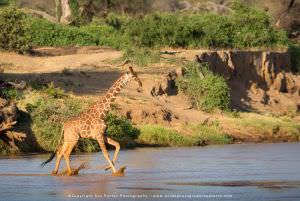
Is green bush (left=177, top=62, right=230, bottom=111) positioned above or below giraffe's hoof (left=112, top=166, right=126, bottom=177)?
below

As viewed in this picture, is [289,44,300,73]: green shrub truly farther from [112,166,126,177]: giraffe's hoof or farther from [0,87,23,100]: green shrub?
[112,166,126,177]: giraffe's hoof

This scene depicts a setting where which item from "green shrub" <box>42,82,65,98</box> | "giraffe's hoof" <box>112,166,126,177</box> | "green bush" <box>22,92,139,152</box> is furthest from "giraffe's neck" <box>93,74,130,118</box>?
"green shrub" <box>42,82,65,98</box>

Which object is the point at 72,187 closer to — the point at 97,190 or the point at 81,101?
the point at 97,190

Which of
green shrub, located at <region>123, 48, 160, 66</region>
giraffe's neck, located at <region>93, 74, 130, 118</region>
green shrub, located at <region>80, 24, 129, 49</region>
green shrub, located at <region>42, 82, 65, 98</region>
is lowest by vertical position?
green shrub, located at <region>80, 24, 129, 49</region>

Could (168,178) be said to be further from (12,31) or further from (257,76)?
(257,76)

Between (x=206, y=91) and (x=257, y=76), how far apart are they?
337 inches

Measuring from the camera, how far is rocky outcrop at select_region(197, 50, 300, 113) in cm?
4141

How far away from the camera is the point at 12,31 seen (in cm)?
4238

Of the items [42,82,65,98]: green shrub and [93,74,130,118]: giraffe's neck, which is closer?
[93,74,130,118]: giraffe's neck

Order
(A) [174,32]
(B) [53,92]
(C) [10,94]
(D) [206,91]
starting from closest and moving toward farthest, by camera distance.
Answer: (C) [10,94]
(B) [53,92]
(D) [206,91]
(A) [174,32]

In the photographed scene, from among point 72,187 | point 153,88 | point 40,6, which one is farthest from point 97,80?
point 40,6

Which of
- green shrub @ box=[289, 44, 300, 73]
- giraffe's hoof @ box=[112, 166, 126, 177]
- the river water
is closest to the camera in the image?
the river water

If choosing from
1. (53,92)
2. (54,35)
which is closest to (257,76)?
(54,35)

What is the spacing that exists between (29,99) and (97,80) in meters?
7.67
